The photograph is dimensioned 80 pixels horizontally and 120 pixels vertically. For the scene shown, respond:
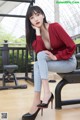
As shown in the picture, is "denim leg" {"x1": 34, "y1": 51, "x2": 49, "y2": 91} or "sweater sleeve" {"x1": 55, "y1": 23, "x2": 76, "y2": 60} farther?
"sweater sleeve" {"x1": 55, "y1": 23, "x2": 76, "y2": 60}

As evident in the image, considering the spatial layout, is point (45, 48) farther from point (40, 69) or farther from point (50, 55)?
point (40, 69)

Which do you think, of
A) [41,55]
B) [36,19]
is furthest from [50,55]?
[36,19]

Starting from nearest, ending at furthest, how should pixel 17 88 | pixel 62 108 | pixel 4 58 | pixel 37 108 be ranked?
pixel 37 108 < pixel 62 108 < pixel 17 88 < pixel 4 58

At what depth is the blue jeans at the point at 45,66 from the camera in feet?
5.21

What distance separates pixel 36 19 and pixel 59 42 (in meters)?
0.27

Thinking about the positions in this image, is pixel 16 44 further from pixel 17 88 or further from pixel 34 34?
pixel 34 34

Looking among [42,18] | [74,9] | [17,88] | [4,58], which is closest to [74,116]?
[42,18]

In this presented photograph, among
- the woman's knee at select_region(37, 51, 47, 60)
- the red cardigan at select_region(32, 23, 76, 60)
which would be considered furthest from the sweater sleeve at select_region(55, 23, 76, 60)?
the woman's knee at select_region(37, 51, 47, 60)

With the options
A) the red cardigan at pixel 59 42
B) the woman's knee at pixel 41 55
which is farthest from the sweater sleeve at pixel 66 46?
the woman's knee at pixel 41 55

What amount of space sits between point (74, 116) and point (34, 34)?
0.75m

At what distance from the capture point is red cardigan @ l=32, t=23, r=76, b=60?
5.59 ft

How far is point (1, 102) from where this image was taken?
2289 millimetres

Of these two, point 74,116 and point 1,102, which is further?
point 1,102

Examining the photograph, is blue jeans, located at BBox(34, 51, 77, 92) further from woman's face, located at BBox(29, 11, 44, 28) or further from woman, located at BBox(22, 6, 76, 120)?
woman's face, located at BBox(29, 11, 44, 28)
